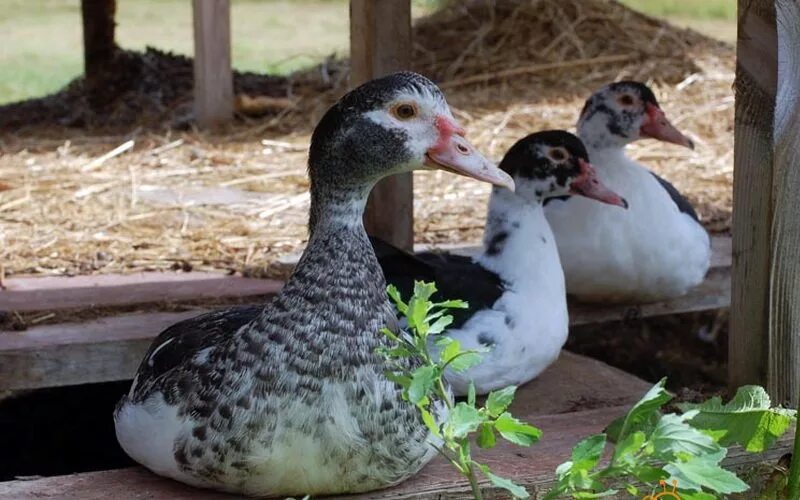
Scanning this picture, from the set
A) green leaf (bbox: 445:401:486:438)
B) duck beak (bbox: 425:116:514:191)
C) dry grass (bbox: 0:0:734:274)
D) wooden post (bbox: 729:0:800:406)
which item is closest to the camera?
green leaf (bbox: 445:401:486:438)

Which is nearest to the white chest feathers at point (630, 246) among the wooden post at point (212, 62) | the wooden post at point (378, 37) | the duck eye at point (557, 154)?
the duck eye at point (557, 154)

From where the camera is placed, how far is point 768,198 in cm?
366

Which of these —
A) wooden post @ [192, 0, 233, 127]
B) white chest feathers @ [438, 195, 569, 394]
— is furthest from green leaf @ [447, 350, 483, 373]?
wooden post @ [192, 0, 233, 127]

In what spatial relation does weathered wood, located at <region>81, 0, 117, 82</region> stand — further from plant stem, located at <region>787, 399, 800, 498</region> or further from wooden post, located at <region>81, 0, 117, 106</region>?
plant stem, located at <region>787, 399, 800, 498</region>

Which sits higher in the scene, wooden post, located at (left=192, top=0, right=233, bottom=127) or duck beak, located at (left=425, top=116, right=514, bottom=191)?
wooden post, located at (left=192, top=0, right=233, bottom=127)

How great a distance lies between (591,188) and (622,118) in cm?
92

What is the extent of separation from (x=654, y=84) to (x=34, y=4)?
11.1m

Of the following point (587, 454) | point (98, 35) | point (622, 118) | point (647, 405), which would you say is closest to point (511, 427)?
point (587, 454)

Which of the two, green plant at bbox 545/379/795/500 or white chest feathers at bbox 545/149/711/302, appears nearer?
green plant at bbox 545/379/795/500

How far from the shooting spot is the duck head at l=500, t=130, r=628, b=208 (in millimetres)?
4832

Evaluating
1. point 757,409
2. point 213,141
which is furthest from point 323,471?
point 213,141

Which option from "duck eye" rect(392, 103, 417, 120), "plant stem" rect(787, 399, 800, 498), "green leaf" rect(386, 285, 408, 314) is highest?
"duck eye" rect(392, 103, 417, 120)

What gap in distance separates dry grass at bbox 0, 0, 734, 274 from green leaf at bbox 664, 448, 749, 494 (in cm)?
309

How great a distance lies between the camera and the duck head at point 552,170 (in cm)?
483
